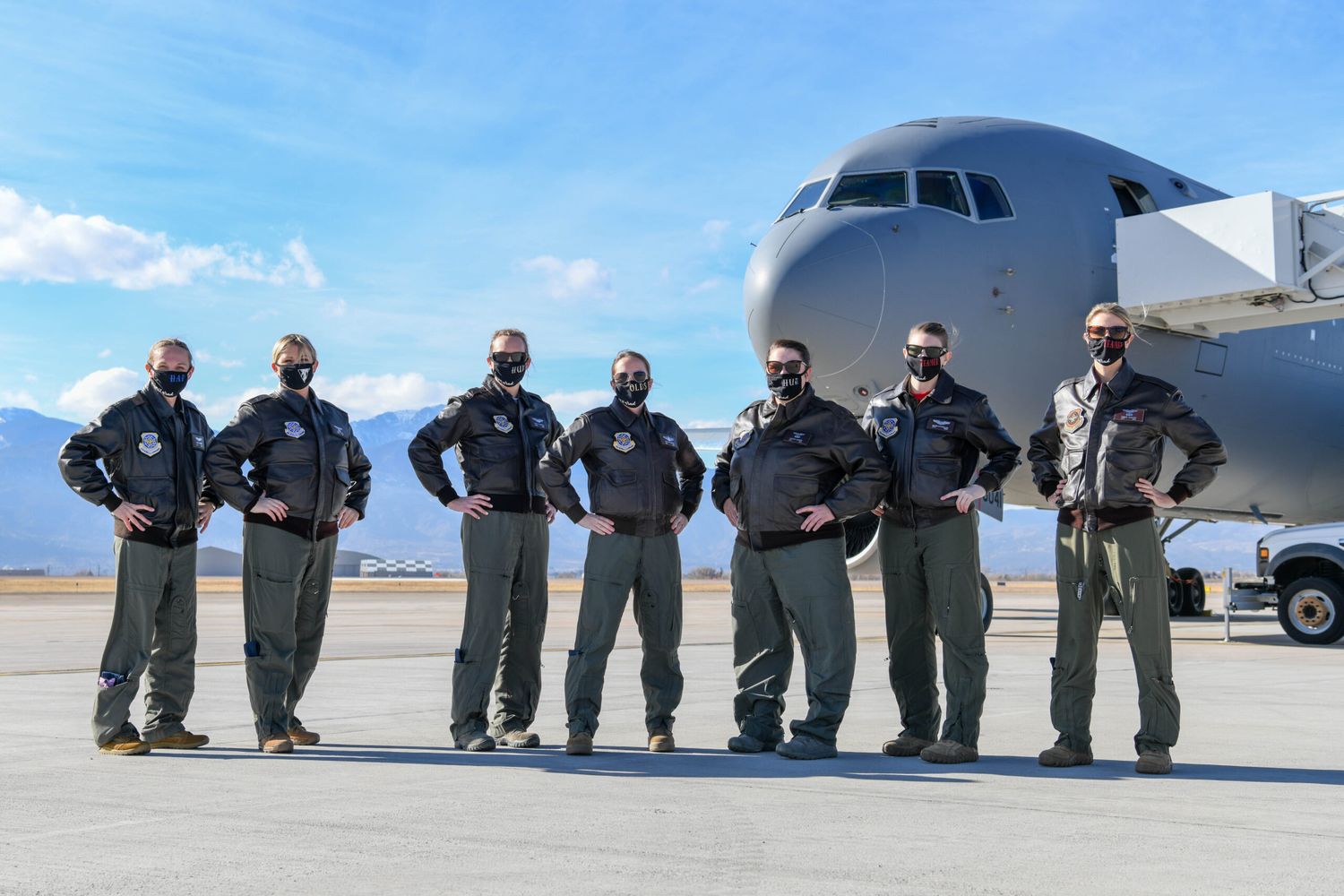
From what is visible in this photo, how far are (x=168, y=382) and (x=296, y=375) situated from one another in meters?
0.65

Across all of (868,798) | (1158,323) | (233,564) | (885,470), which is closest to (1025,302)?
(1158,323)

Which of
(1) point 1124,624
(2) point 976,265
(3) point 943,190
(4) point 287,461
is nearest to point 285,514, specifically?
(4) point 287,461

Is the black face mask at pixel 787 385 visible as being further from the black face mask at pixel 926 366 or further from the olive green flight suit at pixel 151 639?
the olive green flight suit at pixel 151 639

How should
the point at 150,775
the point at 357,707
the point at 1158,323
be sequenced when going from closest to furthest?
the point at 150,775, the point at 357,707, the point at 1158,323

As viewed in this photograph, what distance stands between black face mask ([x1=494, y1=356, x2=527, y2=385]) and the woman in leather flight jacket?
839mm

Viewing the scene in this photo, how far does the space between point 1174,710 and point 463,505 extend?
137 inches

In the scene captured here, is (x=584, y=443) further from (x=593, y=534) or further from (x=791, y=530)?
(x=791, y=530)

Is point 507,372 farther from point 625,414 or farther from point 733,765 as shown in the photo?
point 733,765

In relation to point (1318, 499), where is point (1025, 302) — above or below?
above

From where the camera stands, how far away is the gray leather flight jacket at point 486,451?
6.89 meters

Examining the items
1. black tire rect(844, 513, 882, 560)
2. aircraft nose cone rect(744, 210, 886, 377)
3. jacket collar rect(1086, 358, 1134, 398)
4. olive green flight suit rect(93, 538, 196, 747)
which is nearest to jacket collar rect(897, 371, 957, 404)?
jacket collar rect(1086, 358, 1134, 398)

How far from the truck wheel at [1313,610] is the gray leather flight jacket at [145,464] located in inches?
495

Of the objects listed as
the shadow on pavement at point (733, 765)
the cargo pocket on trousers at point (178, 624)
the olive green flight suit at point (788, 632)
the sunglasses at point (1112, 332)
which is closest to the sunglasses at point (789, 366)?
the olive green flight suit at point (788, 632)

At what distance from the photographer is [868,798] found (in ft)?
16.5
